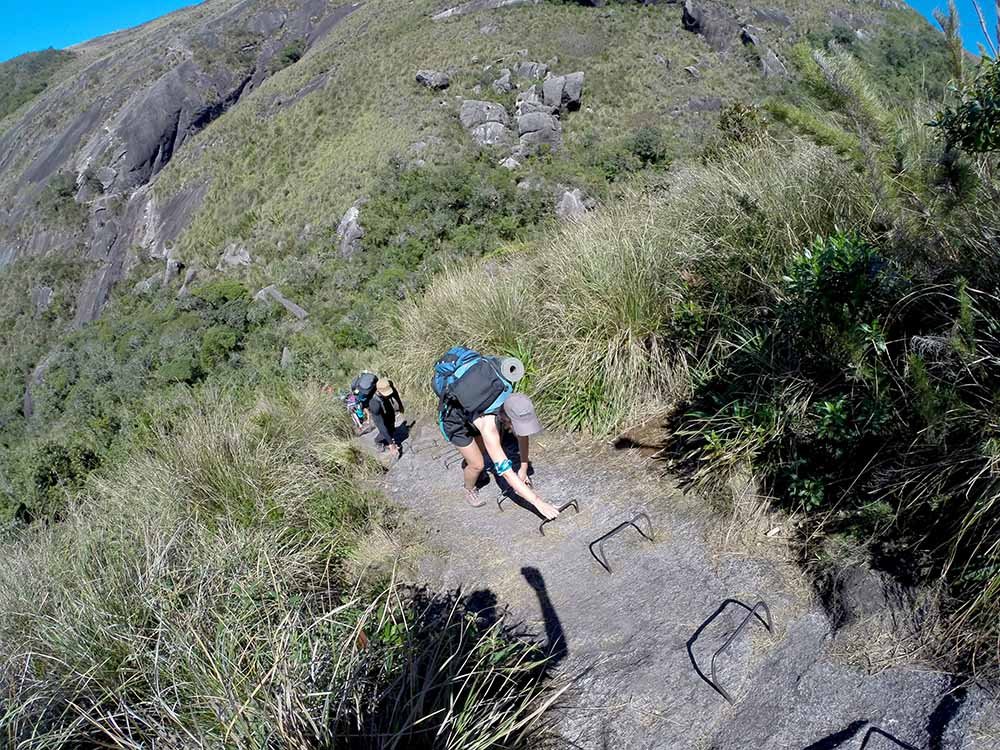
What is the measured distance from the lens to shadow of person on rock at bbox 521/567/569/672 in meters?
3.00

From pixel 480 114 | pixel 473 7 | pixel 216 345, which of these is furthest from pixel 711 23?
pixel 216 345

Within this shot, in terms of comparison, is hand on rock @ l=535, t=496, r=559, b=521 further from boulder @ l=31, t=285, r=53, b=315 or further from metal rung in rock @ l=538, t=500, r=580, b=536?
boulder @ l=31, t=285, r=53, b=315

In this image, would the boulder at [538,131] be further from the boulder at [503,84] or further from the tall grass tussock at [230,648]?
the tall grass tussock at [230,648]

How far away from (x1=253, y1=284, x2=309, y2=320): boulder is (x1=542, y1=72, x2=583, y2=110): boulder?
1541 centimetres

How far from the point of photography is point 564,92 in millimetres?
29062

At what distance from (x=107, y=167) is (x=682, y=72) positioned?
39.3 m

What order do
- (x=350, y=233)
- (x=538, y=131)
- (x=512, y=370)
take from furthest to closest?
(x=538, y=131) < (x=350, y=233) < (x=512, y=370)

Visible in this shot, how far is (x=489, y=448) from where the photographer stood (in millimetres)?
3998

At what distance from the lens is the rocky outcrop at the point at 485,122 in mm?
27383

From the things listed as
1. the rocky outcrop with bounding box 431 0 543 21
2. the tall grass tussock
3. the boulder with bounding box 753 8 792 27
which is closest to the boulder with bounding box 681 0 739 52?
the boulder with bounding box 753 8 792 27

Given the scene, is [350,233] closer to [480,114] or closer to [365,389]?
[480,114]

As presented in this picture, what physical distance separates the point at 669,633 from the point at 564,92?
30.0 m

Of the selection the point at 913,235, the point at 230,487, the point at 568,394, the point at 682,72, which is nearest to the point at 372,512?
the point at 230,487

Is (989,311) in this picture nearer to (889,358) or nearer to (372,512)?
(889,358)
